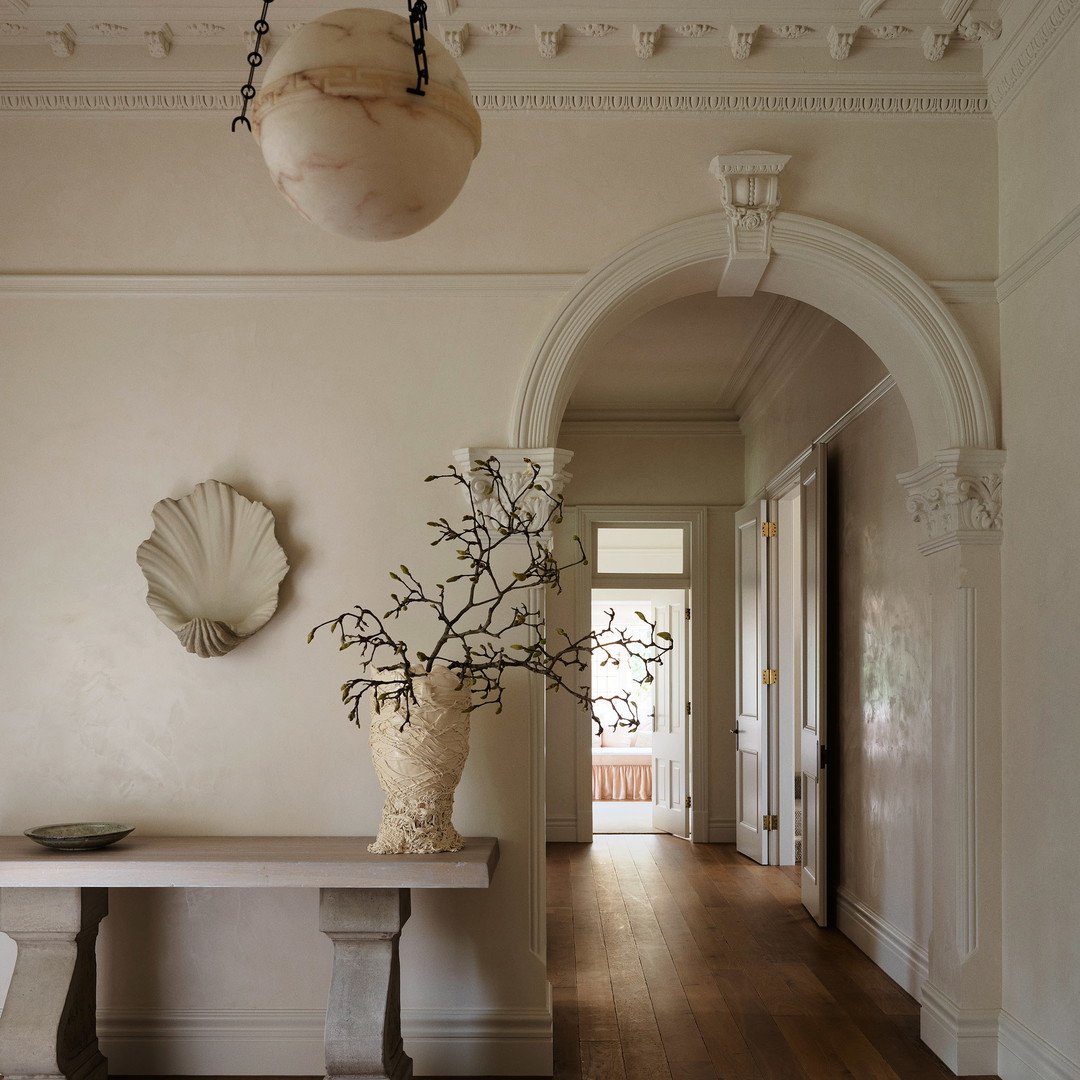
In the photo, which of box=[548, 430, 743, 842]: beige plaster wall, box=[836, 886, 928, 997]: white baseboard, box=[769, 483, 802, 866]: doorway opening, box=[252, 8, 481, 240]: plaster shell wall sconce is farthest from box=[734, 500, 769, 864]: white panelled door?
box=[252, 8, 481, 240]: plaster shell wall sconce

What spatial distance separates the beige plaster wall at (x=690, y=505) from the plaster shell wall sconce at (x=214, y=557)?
4.91 metres

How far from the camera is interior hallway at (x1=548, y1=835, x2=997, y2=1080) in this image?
377 cm

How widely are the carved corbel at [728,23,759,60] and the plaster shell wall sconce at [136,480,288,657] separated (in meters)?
2.44

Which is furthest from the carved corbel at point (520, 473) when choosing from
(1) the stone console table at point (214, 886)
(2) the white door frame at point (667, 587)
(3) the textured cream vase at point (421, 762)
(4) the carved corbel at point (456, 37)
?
(2) the white door frame at point (667, 587)

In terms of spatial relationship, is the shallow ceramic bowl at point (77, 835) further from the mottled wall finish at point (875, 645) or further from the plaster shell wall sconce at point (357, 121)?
the mottled wall finish at point (875, 645)

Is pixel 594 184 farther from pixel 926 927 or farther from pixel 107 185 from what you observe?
pixel 926 927

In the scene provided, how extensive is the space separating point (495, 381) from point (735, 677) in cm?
523

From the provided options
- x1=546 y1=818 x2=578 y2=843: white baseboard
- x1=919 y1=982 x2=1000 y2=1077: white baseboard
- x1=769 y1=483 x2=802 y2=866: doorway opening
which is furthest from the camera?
x1=546 y1=818 x2=578 y2=843: white baseboard

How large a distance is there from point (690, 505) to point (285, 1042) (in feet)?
19.4

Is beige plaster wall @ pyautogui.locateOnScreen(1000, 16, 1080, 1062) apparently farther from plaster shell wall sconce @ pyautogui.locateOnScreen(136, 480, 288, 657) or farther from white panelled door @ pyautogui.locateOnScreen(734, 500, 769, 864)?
white panelled door @ pyautogui.locateOnScreen(734, 500, 769, 864)

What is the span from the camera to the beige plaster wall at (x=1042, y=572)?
10.6 ft

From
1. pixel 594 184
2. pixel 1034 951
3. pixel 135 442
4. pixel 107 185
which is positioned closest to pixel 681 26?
pixel 594 184

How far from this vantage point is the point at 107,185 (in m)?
3.96

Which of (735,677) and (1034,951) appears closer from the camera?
(1034,951)
